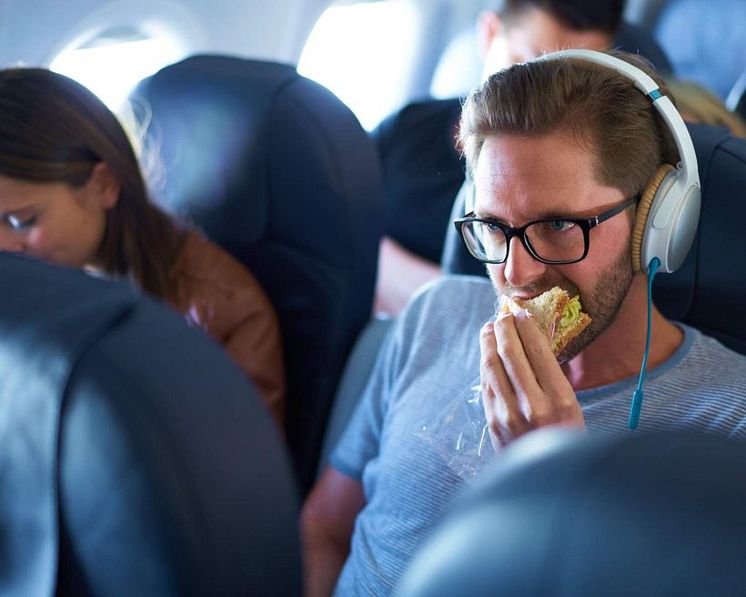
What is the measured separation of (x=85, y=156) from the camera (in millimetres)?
1818

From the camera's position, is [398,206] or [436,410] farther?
[398,206]

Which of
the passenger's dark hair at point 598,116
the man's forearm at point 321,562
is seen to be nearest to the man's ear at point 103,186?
the man's forearm at point 321,562

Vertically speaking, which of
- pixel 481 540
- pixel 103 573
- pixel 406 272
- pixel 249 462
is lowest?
pixel 406 272

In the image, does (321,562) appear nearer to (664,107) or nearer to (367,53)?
(664,107)

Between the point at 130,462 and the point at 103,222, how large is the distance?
4.49 ft

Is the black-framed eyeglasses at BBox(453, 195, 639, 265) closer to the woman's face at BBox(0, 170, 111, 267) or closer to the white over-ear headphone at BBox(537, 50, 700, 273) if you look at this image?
the white over-ear headphone at BBox(537, 50, 700, 273)

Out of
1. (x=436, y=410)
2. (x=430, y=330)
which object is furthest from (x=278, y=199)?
(x=436, y=410)

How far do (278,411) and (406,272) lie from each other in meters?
1.15

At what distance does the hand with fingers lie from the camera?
1065mm

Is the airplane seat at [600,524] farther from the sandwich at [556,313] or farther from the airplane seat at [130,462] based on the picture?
the sandwich at [556,313]

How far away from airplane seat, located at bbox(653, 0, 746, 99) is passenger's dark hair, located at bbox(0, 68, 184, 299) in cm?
343

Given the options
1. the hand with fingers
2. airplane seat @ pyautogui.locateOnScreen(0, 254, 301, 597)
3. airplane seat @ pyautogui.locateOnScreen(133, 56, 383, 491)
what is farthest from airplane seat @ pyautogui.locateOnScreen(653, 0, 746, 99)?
airplane seat @ pyautogui.locateOnScreen(0, 254, 301, 597)

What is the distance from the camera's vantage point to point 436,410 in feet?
4.66

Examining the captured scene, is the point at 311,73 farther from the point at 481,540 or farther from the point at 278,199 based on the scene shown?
the point at 481,540
